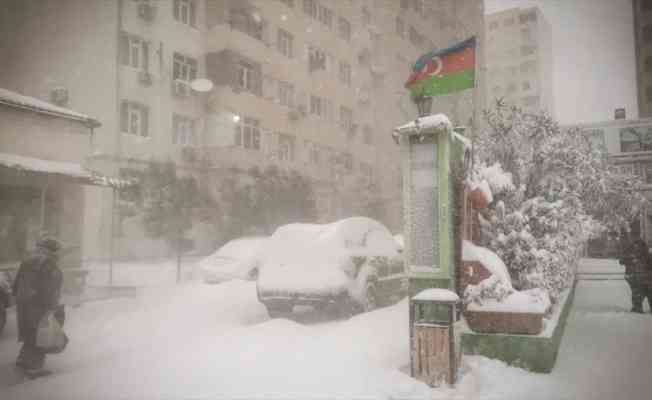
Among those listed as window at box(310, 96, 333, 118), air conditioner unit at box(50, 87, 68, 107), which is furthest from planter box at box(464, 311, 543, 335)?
window at box(310, 96, 333, 118)

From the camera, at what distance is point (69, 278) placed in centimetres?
1048

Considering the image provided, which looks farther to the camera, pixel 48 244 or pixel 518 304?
pixel 48 244

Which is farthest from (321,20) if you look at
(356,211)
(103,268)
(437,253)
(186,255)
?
(437,253)

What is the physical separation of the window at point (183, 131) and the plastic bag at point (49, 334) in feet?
47.6

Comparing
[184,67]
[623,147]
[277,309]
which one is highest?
[184,67]

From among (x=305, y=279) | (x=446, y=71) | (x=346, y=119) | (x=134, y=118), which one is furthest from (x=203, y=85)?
(x=446, y=71)

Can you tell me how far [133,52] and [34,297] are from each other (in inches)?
571

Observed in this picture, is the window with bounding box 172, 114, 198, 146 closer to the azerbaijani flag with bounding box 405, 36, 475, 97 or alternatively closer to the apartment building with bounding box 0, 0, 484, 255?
the apartment building with bounding box 0, 0, 484, 255

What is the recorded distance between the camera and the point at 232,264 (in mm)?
11820

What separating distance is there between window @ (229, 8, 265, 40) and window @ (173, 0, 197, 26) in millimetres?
1573

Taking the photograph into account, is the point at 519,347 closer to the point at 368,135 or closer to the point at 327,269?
the point at 327,269

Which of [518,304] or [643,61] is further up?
[643,61]

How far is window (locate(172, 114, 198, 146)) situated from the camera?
62.8 feet

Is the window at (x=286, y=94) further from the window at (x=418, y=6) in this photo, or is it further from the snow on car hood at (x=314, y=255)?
the snow on car hood at (x=314, y=255)
